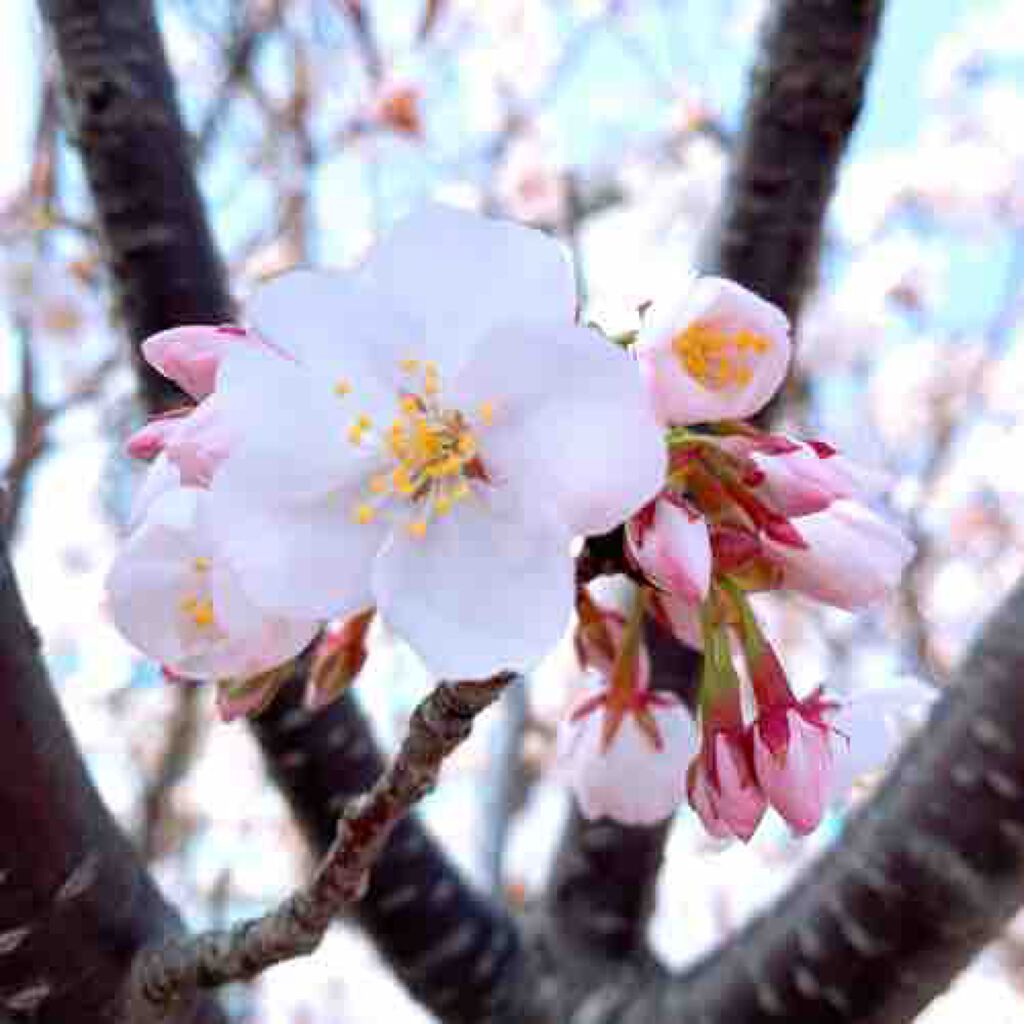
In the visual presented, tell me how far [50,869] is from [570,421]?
0.39 metres

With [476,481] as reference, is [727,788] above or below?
below

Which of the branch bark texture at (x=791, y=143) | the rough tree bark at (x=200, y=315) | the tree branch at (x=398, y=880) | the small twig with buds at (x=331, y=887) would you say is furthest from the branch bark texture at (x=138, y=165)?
the small twig with buds at (x=331, y=887)

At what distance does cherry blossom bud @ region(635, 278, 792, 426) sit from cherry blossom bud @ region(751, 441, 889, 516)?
0.03 meters

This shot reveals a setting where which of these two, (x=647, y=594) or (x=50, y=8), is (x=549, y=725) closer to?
(x=50, y=8)

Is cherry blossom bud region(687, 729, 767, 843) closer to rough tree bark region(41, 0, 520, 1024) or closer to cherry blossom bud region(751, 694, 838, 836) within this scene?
cherry blossom bud region(751, 694, 838, 836)

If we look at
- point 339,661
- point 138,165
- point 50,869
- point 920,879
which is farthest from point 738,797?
point 138,165

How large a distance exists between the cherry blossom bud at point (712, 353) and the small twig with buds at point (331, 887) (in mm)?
145

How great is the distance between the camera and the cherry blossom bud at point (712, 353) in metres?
0.52

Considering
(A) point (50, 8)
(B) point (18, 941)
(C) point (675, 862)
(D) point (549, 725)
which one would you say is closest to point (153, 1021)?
(B) point (18, 941)

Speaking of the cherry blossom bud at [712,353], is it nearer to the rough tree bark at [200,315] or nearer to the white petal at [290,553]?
the white petal at [290,553]

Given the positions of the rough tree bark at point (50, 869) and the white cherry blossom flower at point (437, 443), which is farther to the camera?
the rough tree bark at point (50, 869)

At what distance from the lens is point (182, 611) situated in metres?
0.59

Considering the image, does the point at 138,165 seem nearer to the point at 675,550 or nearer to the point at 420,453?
the point at 420,453

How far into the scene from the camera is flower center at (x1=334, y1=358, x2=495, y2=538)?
0.56 m
